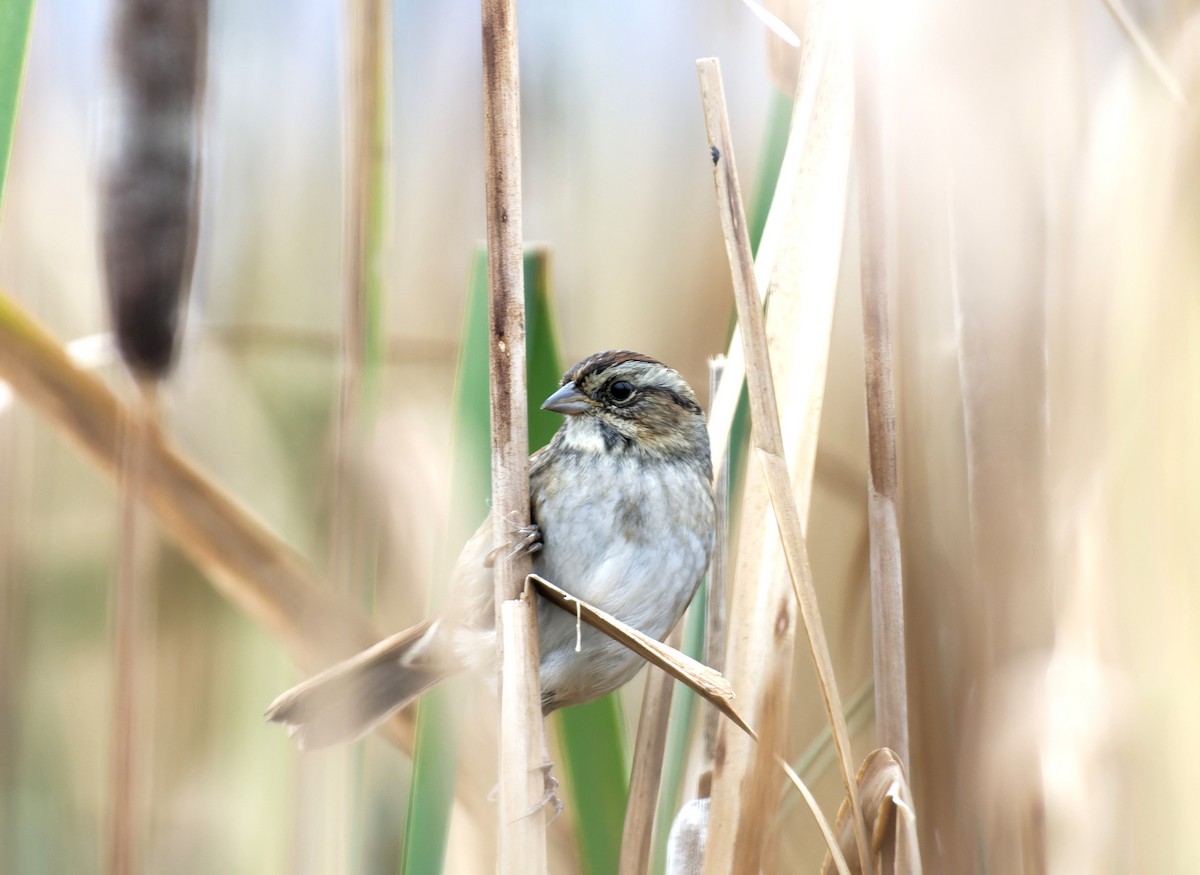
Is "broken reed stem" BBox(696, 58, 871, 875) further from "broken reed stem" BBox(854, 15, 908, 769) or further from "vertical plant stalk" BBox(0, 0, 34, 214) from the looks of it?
"vertical plant stalk" BBox(0, 0, 34, 214)

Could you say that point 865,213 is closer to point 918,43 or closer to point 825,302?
point 825,302

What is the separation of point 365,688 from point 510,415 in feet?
2.02

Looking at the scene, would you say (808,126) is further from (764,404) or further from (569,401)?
(569,401)

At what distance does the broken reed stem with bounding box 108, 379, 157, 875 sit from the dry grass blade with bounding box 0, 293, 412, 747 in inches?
0.7

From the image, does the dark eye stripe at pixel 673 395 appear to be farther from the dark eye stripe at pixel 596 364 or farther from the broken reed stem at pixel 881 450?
the broken reed stem at pixel 881 450

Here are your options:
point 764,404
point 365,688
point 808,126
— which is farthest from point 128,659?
point 808,126

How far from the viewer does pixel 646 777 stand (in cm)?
135

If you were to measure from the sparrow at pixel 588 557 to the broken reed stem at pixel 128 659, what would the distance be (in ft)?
0.58

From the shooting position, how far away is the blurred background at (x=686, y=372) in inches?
59.4

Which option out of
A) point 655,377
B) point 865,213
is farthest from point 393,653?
point 865,213

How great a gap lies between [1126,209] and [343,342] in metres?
1.12

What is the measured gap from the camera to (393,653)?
5.14 ft

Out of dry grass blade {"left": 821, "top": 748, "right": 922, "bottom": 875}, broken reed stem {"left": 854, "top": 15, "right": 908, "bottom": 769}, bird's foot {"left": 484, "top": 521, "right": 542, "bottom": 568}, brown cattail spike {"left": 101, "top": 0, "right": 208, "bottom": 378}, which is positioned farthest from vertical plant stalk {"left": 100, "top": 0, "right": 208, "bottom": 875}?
dry grass blade {"left": 821, "top": 748, "right": 922, "bottom": 875}

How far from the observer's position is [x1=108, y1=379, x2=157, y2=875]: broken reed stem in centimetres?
138
